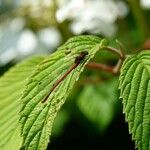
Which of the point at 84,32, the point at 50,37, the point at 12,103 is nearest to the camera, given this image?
the point at 12,103

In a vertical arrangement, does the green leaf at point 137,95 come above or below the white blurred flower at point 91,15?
below

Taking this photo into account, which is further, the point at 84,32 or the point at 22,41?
the point at 22,41

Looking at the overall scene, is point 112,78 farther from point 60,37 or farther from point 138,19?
point 60,37

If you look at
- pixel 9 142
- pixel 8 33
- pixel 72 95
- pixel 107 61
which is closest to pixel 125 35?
pixel 107 61

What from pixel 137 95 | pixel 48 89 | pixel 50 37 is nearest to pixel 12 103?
pixel 48 89

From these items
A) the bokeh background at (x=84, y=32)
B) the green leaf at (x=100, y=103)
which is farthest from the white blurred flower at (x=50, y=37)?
the green leaf at (x=100, y=103)

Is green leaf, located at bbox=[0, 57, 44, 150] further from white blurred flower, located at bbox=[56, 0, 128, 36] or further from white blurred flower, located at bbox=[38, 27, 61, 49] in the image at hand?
white blurred flower, located at bbox=[38, 27, 61, 49]

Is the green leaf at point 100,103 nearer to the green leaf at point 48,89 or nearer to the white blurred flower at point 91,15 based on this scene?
the white blurred flower at point 91,15

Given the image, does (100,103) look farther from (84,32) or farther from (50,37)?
(50,37)
